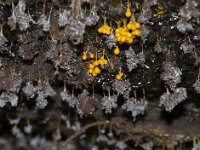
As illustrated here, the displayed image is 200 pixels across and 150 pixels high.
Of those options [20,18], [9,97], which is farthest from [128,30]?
[9,97]

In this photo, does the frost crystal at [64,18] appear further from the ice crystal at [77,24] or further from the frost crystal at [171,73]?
the frost crystal at [171,73]

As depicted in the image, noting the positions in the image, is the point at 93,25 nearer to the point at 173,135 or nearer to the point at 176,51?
the point at 176,51

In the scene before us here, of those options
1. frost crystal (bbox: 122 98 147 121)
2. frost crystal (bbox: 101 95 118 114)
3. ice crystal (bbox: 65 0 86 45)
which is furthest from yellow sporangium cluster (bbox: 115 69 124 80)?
ice crystal (bbox: 65 0 86 45)

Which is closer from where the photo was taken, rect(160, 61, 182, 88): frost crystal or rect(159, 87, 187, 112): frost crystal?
rect(160, 61, 182, 88): frost crystal

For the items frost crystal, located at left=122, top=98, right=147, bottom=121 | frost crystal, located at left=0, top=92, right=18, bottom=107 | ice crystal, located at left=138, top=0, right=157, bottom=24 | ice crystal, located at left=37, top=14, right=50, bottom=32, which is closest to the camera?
ice crystal, located at left=138, top=0, right=157, bottom=24

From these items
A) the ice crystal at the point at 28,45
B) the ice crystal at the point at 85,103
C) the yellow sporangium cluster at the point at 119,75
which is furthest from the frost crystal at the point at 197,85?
the ice crystal at the point at 28,45

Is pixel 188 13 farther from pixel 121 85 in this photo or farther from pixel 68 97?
pixel 68 97

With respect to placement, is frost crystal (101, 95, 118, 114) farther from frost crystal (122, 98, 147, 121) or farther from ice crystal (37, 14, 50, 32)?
ice crystal (37, 14, 50, 32)
